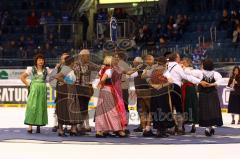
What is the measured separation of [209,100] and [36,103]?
3735mm

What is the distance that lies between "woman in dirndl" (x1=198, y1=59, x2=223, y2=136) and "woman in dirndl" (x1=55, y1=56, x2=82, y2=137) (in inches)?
102

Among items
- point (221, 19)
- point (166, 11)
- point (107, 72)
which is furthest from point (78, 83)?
point (166, 11)

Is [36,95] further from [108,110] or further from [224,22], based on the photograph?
[224,22]

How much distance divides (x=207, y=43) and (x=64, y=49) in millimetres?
8002

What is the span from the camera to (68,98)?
1438cm

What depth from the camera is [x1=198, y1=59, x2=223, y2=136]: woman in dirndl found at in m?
14.5

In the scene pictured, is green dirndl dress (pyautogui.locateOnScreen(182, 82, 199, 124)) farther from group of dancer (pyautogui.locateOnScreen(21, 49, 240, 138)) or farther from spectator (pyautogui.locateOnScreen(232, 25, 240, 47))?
spectator (pyautogui.locateOnScreen(232, 25, 240, 47))

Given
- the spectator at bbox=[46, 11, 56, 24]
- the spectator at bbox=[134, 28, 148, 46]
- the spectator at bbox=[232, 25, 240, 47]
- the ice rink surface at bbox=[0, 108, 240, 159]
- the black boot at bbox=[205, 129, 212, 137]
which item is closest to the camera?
the ice rink surface at bbox=[0, 108, 240, 159]

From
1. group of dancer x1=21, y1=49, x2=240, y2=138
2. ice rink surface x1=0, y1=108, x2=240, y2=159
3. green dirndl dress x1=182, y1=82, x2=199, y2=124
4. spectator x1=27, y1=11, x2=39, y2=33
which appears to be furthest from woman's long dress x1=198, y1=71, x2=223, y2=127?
spectator x1=27, y1=11, x2=39, y2=33

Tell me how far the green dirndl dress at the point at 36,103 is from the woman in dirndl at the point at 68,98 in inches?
31.1

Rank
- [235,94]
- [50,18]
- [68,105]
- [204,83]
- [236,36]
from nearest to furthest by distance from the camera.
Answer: [68,105], [204,83], [235,94], [236,36], [50,18]

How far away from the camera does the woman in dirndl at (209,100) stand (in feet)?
47.6
